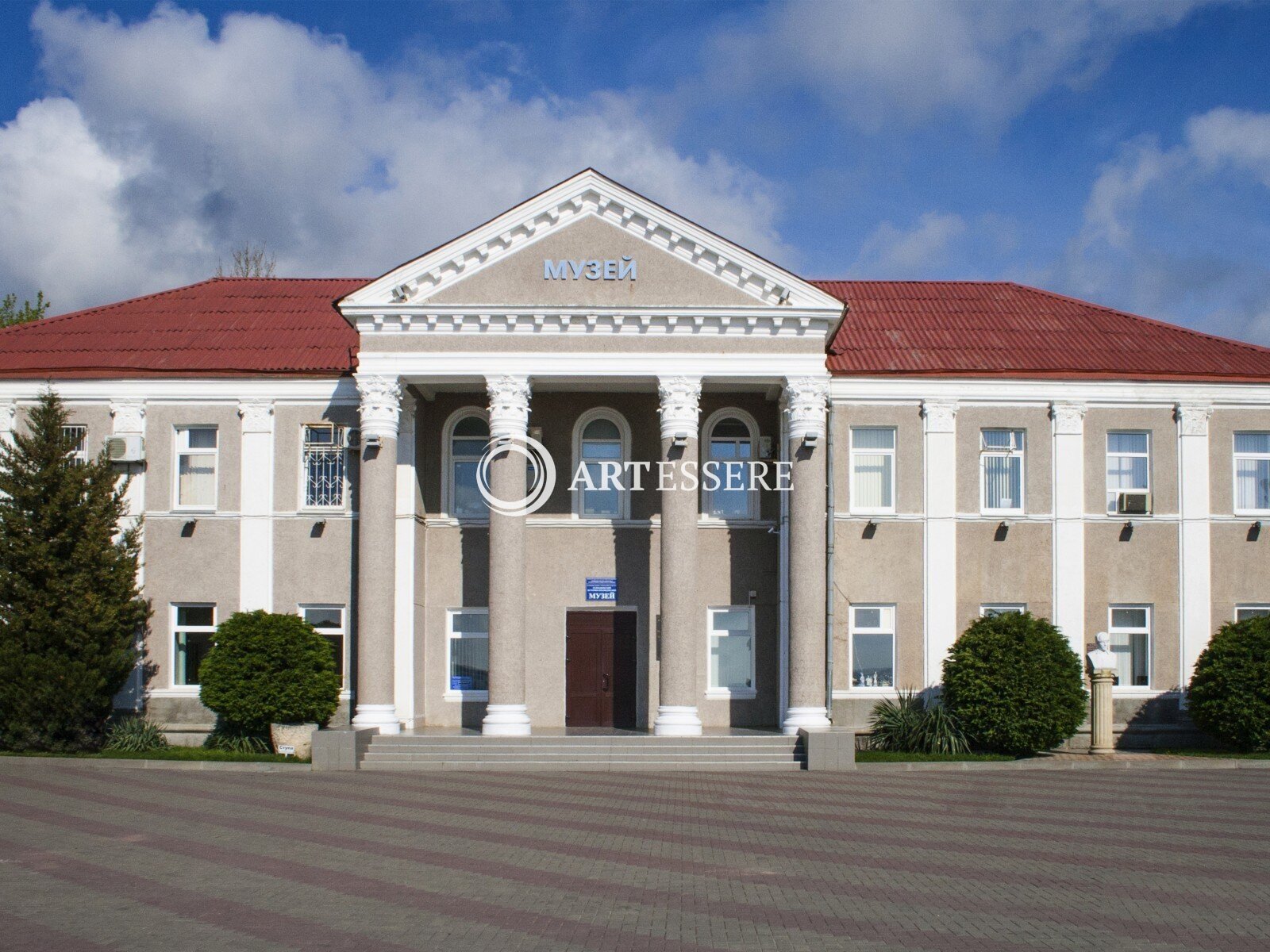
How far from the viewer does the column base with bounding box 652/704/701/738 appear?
76.0 ft

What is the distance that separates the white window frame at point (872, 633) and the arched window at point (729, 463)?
2.84m

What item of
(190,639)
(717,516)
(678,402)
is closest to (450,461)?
(678,402)

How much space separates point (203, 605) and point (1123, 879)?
764 inches

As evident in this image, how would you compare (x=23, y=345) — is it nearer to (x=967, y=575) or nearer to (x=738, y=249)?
(x=738, y=249)

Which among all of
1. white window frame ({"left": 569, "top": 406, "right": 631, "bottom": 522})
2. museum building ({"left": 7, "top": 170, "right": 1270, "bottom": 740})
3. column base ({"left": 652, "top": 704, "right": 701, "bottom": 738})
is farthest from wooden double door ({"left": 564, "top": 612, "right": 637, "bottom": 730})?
column base ({"left": 652, "top": 704, "right": 701, "bottom": 738})

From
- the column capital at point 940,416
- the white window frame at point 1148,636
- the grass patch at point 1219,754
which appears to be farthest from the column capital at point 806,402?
the grass patch at point 1219,754

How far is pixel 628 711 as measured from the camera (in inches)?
1030

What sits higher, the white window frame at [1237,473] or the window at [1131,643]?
the white window frame at [1237,473]

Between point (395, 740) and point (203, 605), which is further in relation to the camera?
point (203, 605)

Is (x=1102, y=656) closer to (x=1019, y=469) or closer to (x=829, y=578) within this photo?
(x=1019, y=469)

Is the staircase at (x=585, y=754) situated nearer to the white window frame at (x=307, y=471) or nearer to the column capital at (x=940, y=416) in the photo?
the white window frame at (x=307, y=471)

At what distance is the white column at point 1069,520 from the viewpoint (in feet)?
85.3

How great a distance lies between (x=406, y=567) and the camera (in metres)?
25.7

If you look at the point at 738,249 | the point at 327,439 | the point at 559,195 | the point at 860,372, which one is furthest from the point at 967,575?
the point at 327,439
